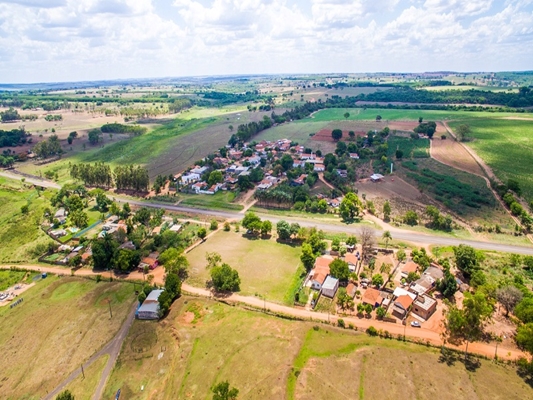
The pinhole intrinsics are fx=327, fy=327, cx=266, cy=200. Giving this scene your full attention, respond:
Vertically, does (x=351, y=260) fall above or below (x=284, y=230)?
below

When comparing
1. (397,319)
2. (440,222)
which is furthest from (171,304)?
(440,222)

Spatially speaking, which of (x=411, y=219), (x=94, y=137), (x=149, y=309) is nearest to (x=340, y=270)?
(x=411, y=219)

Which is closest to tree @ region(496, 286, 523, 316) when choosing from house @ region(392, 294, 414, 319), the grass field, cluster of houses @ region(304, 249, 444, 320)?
cluster of houses @ region(304, 249, 444, 320)

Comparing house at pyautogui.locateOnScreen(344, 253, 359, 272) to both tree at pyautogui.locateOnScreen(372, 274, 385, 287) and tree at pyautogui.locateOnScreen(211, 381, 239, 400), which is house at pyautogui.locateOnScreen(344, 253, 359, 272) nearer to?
tree at pyautogui.locateOnScreen(372, 274, 385, 287)

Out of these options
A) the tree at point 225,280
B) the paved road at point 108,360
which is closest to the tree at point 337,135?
the tree at point 225,280

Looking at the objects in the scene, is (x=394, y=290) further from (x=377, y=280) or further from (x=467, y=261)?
(x=467, y=261)

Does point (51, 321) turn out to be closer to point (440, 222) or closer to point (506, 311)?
point (506, 311)
